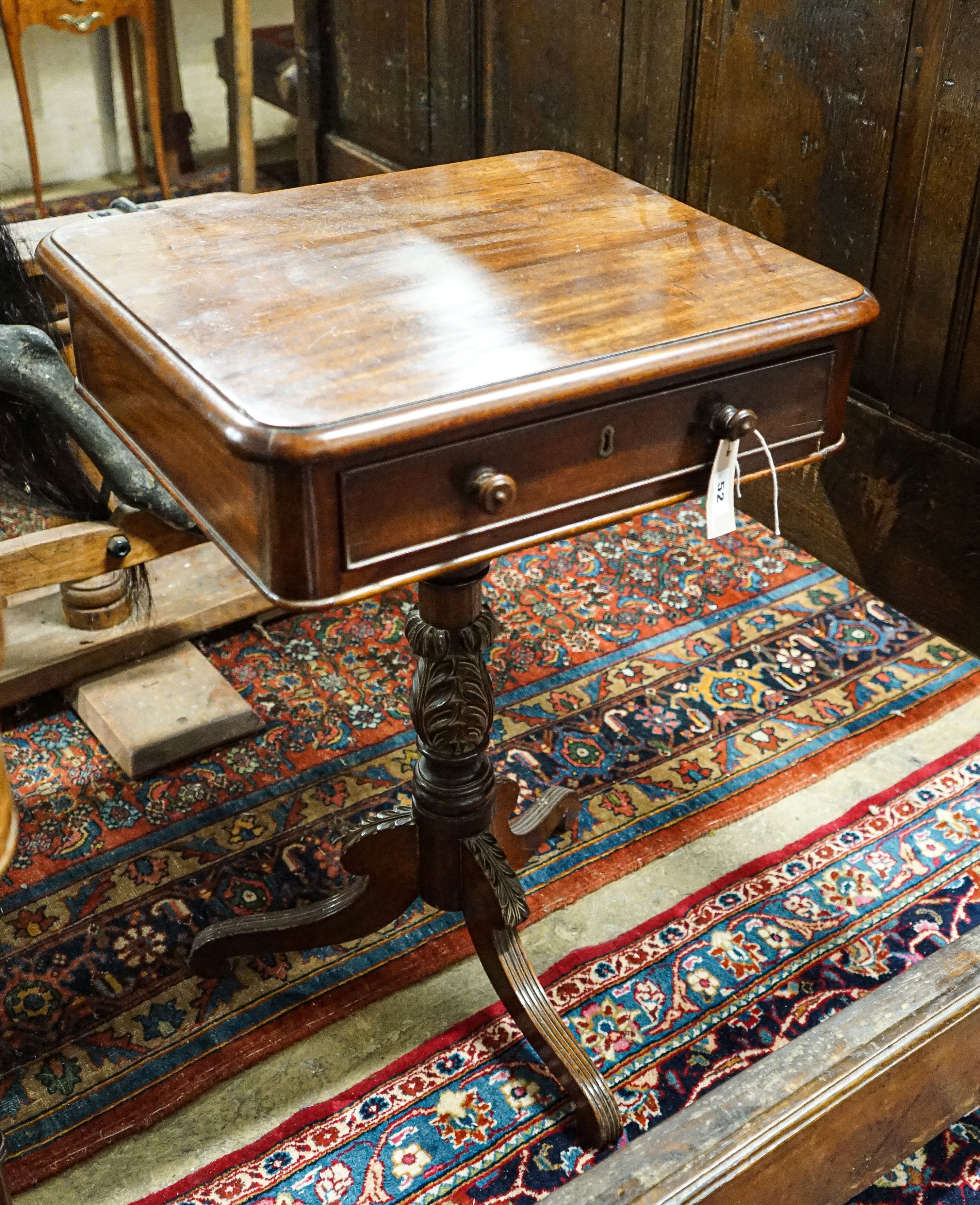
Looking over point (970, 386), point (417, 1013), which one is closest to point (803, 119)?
point (970, 386)

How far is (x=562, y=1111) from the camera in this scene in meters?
1.74

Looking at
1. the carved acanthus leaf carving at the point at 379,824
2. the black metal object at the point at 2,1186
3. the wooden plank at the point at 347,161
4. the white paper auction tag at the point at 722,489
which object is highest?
the white paper auction tag at the point at 722,489

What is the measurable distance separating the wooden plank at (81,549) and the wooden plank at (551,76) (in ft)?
4.61

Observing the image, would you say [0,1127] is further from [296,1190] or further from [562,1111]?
[562,1111]

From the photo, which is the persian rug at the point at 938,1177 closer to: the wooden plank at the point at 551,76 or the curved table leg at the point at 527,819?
the curved table leg at the point at 527,819

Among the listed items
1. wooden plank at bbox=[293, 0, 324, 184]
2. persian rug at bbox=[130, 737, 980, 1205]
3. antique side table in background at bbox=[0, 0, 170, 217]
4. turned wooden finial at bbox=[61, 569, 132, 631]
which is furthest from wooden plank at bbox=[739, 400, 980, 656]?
antique side table in background at bbox=[0, 0, 170, 217]

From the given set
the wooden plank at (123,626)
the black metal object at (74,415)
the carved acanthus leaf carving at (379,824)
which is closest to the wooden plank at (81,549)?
the black metal object at (74,415)

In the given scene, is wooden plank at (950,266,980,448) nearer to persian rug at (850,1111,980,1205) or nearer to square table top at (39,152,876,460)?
square table top at (39,152,876,460)

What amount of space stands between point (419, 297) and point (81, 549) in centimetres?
84

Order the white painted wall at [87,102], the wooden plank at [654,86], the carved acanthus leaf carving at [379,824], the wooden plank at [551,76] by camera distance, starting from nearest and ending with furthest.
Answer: the carved acanthus leaf carving at [379,824] → the wooden plank at [654,86] → the wooden plank at [551,76] → the white painted wall at [87,102]

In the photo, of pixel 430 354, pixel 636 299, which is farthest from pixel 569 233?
pixel 430 354

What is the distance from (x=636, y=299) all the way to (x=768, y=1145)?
922mm

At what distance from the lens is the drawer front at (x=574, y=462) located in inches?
48.4

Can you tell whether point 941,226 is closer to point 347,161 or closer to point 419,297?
point 419,297
